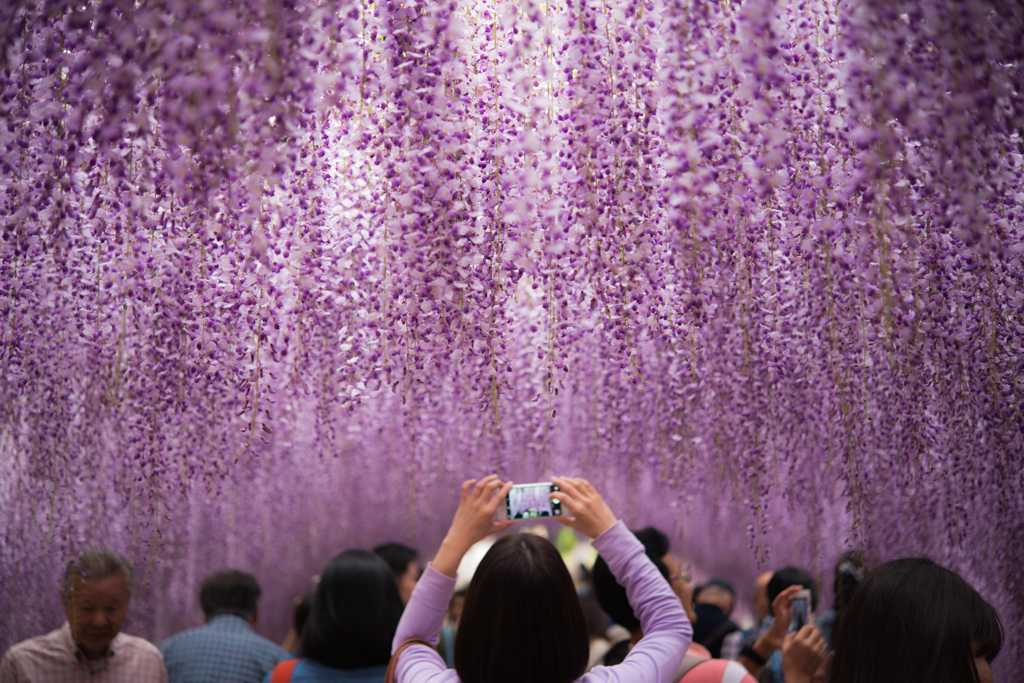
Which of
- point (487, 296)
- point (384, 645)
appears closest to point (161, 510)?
point (384, 645)

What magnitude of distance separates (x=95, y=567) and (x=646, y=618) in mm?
2033

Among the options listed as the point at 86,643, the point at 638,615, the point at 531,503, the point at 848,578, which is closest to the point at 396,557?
the point at 86,643

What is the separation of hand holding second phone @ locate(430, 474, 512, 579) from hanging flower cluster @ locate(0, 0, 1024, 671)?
56 centimetres

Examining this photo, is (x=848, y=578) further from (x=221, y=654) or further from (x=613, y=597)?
(x=221, y=654)

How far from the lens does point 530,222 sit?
230 cm

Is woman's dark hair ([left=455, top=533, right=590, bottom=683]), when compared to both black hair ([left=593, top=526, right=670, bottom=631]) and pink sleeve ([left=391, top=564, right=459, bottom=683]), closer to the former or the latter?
pink sleeve ([left=391, top=564, right=459, bottom=683])

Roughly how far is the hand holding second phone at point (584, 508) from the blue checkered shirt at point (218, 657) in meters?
1.86

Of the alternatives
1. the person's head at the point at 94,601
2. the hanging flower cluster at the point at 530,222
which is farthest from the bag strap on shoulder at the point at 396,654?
the person's head at the point at 94,601

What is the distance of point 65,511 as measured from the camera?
3.43m

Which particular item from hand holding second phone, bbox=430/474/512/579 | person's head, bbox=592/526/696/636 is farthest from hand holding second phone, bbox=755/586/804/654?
Result: hand holding second phone, bbox=430/474/512/579

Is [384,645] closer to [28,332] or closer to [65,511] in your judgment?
[28,332]

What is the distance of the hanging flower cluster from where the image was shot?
1.69m

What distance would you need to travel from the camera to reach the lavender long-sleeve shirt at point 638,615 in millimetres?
1571

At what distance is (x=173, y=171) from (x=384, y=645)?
157 centimetres
